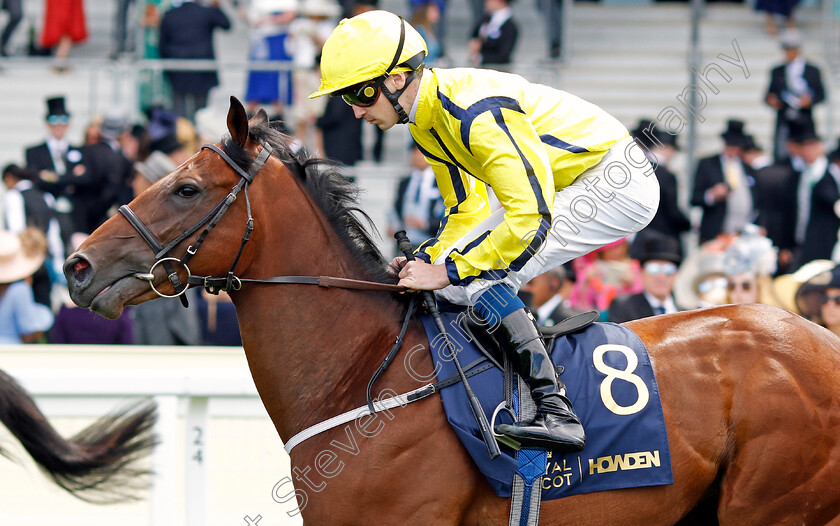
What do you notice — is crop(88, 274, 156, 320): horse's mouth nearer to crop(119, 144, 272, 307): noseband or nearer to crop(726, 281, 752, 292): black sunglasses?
crop(119, 144, 272, 307): noseband

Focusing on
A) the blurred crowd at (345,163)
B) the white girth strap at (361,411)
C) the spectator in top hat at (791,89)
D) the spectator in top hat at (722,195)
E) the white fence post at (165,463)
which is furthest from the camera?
the spectator in top hat at (791,89)

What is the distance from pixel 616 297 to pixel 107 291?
154 inches

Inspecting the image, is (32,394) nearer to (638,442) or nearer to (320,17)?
(638,442)

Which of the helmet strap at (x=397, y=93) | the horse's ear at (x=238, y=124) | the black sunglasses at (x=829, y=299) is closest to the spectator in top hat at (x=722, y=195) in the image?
the black sunglasses at (x=829, y=299)

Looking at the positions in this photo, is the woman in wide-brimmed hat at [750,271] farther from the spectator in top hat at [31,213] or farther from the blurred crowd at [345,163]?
the spectator in top hat at [31,213]

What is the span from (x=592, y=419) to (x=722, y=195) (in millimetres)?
5485

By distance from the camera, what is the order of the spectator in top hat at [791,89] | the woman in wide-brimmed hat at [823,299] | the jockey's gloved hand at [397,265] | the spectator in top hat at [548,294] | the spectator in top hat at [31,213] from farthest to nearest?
the spectator in top hat at [791,89], the spectator in top hat at [31,213], the spectator in top hat at [548,294], the woman in wide-brimmed hat at [823,299], the jockey's gloved hand at [397,265]

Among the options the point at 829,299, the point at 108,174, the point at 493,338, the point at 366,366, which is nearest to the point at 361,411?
the point at 366,366

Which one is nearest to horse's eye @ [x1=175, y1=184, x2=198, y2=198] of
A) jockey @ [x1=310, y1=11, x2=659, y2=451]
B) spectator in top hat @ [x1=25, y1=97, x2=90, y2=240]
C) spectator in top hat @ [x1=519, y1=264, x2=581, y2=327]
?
jockey @ [x1=310, y1=11, x2=659, y2=451]

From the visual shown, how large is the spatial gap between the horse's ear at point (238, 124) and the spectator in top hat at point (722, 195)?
5.78 m

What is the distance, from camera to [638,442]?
3305mm

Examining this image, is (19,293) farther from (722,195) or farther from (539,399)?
(722,195)

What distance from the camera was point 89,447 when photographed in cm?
386

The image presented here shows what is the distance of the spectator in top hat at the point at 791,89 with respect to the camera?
914 cm
